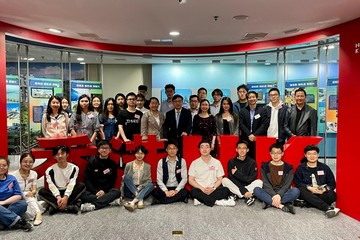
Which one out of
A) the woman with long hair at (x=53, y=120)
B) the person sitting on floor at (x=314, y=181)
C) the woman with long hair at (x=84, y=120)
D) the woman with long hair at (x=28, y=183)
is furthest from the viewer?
the woman with long hair at (x=84, y=120)

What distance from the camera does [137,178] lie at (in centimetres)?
500

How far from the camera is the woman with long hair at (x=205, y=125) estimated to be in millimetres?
5395

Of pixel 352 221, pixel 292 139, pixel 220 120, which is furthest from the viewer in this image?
pixel 220 120

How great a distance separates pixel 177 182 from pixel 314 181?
2.24 metres

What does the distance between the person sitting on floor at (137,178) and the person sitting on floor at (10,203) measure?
61.0 inches

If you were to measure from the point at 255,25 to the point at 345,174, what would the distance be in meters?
2.86

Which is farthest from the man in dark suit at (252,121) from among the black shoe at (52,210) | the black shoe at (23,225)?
the black shoe at (23,225)

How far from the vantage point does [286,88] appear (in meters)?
7.53

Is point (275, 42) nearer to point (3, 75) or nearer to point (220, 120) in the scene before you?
point (220, 120)

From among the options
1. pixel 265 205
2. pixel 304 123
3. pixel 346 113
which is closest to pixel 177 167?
pixel 265 205

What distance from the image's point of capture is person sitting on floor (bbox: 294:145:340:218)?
4555 mm

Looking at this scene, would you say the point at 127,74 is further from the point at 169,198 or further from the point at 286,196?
the point at 286,196

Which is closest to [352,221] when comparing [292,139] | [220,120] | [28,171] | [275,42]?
[292,139]

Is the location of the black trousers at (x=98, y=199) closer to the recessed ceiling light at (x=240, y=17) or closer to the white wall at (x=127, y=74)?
the recessed ceiling light at (x=240, y=17)
